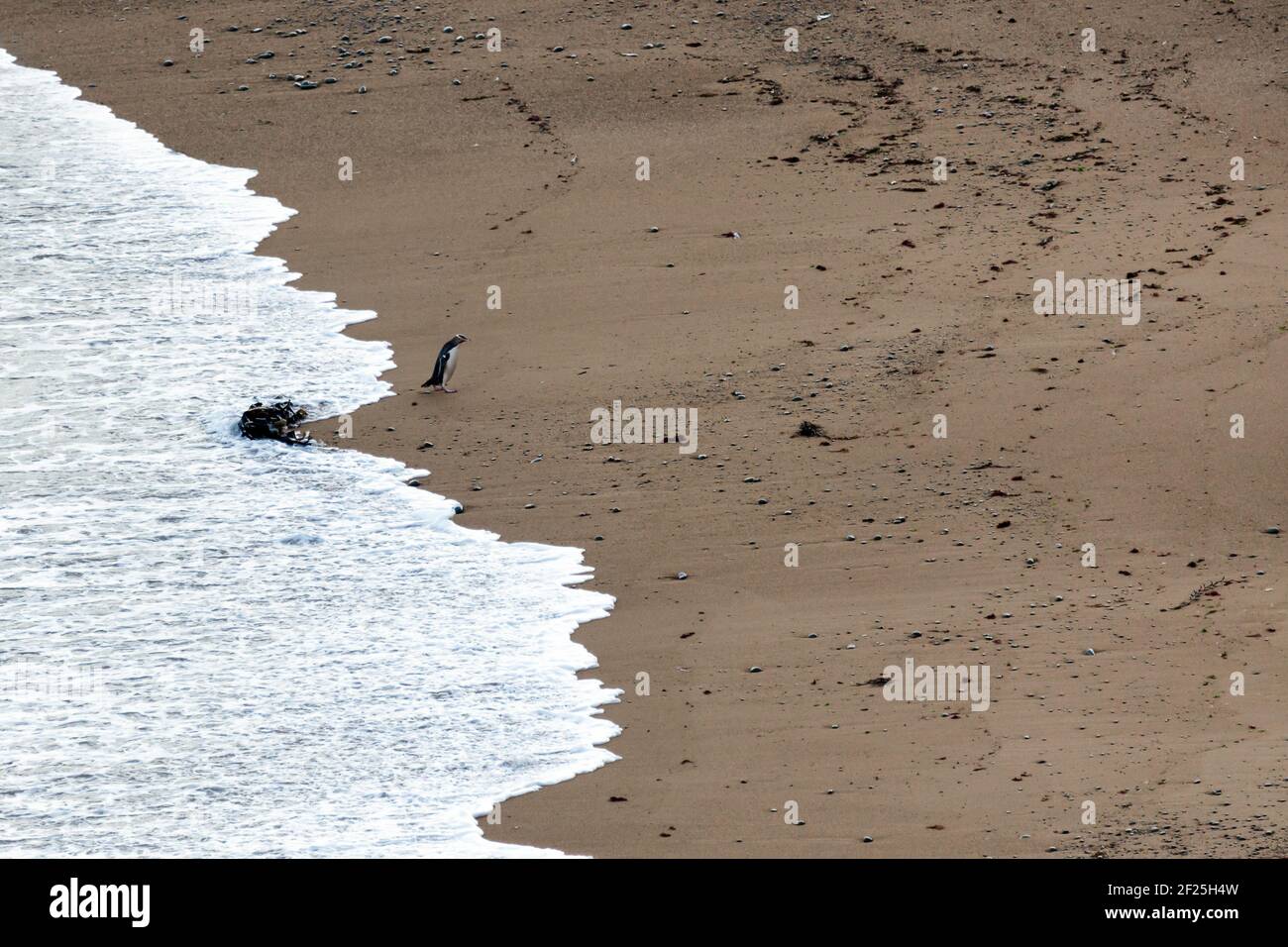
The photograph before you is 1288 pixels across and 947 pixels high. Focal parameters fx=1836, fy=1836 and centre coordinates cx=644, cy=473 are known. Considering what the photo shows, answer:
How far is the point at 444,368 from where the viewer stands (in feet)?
44.8

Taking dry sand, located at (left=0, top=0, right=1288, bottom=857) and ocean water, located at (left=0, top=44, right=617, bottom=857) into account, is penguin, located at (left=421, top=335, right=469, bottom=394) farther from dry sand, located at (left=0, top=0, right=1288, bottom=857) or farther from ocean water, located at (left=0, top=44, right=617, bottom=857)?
ocean water, located at (left=0, top=44, right=617, bottom=857)

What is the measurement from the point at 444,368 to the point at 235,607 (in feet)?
9.98

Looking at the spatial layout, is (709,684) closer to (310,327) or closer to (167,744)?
(167,744)

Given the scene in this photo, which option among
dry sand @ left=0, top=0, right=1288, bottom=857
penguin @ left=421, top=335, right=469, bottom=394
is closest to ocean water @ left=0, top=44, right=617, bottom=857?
dry sand @ left=0, top=0, right=1288, bottom=857

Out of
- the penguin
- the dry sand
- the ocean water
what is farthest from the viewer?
the penguin

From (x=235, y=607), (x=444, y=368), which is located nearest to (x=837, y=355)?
(x=444, y=368)

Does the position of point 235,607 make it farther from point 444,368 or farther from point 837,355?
point 837,355

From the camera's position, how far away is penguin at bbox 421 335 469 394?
13620mm

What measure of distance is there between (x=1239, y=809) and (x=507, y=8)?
14201 millimetres

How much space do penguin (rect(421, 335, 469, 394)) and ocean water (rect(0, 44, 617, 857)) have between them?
1.85 feet

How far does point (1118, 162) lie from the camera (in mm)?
16047

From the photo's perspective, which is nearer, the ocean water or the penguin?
the ocean water

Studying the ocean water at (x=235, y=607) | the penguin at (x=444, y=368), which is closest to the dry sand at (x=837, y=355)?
the penguin at (x=444, y=368)

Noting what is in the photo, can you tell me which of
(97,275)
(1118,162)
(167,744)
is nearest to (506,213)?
(97,275)
